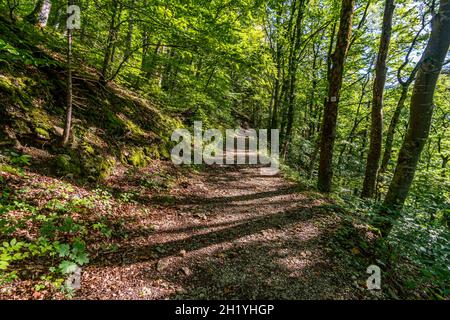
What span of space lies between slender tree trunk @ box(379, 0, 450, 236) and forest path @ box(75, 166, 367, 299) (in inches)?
55.8

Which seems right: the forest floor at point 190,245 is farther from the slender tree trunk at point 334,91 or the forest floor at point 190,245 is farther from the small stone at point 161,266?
the slender tree trunk at point 334,91

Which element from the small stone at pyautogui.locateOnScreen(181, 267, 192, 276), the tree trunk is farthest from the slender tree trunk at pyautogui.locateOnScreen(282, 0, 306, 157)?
the small stone at pyautogui.locateOnScreen(181, 267, 192, 276)

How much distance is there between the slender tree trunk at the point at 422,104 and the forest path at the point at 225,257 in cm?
142

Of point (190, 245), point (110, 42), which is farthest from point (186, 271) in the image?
point (110, 42)

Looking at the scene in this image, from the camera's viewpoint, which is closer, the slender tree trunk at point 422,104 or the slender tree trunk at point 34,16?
the slender tree trunk at point 422,104

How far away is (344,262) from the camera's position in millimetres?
3818

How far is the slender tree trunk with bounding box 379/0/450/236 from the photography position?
143 inches

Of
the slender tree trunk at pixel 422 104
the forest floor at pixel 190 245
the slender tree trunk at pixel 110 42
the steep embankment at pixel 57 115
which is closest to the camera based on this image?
the forest floor at pixel 190 245

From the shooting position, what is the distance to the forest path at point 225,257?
119 inches

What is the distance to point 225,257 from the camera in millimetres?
3779

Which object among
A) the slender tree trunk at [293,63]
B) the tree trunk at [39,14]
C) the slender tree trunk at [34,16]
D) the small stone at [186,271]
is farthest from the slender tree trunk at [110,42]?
the slender tree trunk at [293,63]

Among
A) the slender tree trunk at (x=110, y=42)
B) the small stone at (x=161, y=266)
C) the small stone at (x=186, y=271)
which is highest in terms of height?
the slender tree trunk at (x=110, y=42)

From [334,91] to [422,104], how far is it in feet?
9.73

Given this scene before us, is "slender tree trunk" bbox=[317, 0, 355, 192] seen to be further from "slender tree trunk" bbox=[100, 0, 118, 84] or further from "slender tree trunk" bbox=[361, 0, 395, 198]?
"slender tree trunk" bbox=[100, 0, 118, 84]
